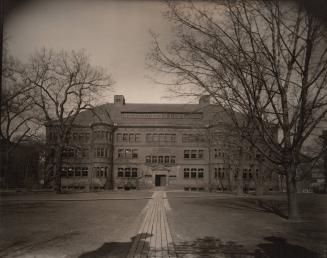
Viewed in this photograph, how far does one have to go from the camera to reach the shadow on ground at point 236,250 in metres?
8.70

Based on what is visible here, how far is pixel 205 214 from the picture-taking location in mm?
16500

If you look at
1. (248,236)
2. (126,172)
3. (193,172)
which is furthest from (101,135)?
(248,236)

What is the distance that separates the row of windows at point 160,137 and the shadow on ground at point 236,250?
45.0 m

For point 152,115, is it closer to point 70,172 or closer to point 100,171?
point 100,171

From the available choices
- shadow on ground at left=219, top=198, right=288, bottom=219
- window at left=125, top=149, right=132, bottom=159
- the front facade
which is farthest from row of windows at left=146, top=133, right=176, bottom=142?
shadow on ground at left=219, top=198, right=288, bottom=219

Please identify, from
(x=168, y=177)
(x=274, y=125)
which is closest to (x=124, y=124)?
(x=168, y=177)

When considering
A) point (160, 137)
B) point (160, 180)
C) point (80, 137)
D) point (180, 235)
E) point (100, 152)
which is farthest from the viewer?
point (160, 180)

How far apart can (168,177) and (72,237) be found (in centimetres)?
4428

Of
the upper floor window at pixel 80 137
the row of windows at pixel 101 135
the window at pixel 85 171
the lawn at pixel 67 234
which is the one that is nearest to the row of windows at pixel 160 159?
the row of windows at pixel 101 135

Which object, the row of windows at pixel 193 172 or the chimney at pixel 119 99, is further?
the chimney at pixel 119 99

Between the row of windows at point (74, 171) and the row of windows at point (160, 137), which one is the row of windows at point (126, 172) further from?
the row of windows at point (160, 137)

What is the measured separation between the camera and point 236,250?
29.9 feet

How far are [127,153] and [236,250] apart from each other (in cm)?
4649

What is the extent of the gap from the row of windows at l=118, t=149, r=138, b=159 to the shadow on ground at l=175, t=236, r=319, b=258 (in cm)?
4491
